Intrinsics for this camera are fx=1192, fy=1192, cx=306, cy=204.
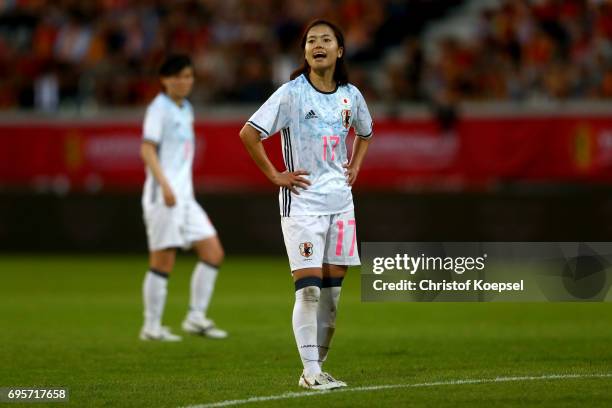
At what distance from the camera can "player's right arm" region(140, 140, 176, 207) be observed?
431 inches

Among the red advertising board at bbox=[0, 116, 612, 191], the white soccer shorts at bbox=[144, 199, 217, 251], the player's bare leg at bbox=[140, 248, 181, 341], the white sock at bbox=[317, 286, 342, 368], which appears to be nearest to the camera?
the white sock at bbox=[317, 286, 342, 368]

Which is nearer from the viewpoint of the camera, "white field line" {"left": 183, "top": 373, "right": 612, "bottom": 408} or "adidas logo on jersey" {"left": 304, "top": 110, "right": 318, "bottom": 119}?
"white field line" {"left": 183, "top": 373, "right": 612, "bottom": 408}

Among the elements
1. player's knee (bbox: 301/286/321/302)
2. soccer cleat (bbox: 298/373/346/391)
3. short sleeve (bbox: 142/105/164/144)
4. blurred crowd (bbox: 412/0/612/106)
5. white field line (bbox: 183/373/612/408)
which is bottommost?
white field line (bbox: 183/373/612/408)

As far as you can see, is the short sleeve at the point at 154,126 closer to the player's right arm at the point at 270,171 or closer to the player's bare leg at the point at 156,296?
the player's bare leg at the point at 156,296

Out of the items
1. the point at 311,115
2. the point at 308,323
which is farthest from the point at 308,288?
the point at 311,115

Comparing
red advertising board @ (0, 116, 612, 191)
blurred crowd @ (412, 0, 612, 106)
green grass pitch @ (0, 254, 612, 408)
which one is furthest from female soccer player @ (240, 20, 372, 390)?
blurred crowd @ (412, 0, 612, 106)

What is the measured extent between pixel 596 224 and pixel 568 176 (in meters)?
0.99

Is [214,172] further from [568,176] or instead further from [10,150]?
[568,176]

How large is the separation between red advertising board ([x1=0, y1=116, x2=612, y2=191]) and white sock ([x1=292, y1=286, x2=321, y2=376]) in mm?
11523

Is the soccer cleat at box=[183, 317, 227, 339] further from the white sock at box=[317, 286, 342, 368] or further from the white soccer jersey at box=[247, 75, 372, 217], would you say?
the white soccer jersey at box=[247, 75, 372, 217]

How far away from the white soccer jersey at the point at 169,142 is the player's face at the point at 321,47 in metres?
3.48

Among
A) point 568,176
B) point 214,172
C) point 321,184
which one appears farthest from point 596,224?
point 321,184

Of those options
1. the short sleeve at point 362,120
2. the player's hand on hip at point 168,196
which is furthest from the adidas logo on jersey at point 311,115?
the player's hand on hip at point 168,196

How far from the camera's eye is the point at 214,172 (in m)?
21.3
